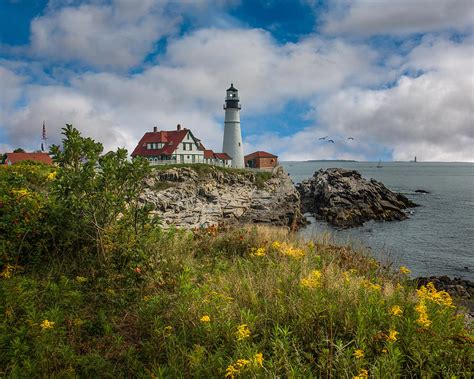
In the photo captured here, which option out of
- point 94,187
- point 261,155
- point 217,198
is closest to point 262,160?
point 261,155

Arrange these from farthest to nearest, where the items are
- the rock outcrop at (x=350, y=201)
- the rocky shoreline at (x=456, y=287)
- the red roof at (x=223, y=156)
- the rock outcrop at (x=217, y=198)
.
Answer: the red roof at (x=223, y=156) → the rock outcrop at (x=350, y=201) → the rock outcrop at (x=217, y=198) → the rocky shoreline at (x=456, y=287)

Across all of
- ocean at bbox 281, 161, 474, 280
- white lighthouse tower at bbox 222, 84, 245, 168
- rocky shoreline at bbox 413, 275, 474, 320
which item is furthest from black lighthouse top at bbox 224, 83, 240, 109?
rocky shoreline at bbox 413, 275, 474, 320

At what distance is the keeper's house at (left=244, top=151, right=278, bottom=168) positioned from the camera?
7419 cm

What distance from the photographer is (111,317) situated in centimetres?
543

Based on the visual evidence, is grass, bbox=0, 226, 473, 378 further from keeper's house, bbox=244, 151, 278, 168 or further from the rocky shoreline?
keeper's house, bbox=244, 151, 278, 168

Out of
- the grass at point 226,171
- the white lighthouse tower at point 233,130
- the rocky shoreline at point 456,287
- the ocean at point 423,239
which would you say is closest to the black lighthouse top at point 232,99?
the white lighthouse tower at point 233,130

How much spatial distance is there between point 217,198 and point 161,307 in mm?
29894

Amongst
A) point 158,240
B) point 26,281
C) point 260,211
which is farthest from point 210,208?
point 26,281

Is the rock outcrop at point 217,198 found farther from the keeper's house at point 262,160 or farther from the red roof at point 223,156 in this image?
the keeper's house at point 262,160

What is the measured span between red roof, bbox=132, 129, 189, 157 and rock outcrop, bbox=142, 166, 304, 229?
1023cm

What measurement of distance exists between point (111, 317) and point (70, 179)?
108 inches

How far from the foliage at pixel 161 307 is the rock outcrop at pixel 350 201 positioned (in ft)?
93.3

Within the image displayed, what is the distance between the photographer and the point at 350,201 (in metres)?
40.0

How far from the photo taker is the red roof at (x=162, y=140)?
5023 centimetres
